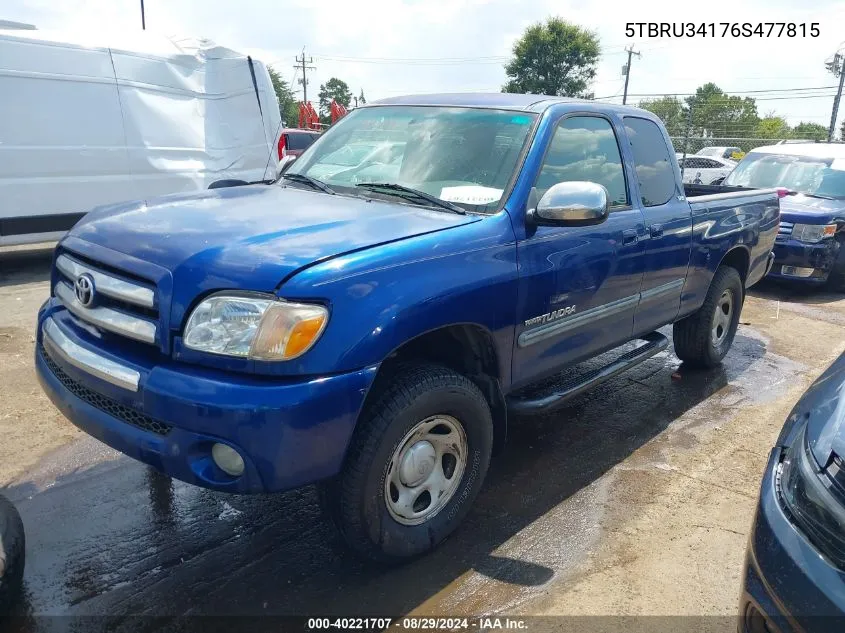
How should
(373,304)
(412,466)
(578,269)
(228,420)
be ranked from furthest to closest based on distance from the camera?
(578,269) < (412,466) < (373,304) < (228,420)

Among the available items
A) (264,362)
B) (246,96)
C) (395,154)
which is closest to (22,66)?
(246,96)

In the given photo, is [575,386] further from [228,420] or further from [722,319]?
[722,319]

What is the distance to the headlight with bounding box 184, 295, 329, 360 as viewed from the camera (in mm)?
2334

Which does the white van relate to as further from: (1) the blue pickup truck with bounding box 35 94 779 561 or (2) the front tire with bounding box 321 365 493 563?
(2) the front tire with bounding box 321 365 493 563

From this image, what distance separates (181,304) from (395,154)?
1.61 meters

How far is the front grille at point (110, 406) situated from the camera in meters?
2.45

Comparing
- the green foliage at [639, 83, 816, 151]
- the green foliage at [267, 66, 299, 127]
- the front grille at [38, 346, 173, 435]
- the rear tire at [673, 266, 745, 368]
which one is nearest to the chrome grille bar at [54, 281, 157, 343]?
the front grille at [38, 346, 173, 435]

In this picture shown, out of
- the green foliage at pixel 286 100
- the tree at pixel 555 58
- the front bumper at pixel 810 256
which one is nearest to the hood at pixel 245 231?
the front bumper at pixel 810 256

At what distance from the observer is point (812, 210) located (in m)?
8.62

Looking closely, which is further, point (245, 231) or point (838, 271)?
point (838, 271)

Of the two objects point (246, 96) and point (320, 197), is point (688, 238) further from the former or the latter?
point (246, 96)

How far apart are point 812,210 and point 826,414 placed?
Answer: 753 centimetres

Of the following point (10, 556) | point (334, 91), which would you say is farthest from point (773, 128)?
point (334, 91)

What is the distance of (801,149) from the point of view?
1023cm
